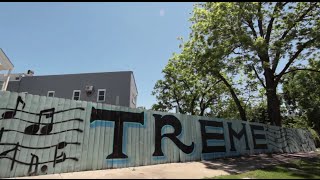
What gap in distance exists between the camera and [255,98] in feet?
102

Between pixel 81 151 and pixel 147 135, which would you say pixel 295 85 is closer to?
pixel 147 135

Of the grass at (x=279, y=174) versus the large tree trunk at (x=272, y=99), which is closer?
the grass at (x=279, y=174)

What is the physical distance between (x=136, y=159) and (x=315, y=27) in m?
17.2

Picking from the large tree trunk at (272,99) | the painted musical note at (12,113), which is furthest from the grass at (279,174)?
the large tree trunk at (272,99)

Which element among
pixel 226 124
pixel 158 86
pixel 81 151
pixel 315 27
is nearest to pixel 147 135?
pixel 81 151

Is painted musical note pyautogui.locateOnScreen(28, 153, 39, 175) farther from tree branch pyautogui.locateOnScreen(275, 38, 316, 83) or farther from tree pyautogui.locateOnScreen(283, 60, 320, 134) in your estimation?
tree pyautogui.locateOnScreen(283, 60, 320, 134)

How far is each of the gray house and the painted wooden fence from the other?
13.6 meters

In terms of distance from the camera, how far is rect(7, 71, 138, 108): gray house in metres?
26.0

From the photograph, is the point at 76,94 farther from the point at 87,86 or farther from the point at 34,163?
the point at 34,163

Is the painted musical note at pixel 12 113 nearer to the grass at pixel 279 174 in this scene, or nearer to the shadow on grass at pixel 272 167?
the grass at pixel 279 174

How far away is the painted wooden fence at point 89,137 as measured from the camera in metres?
7.79

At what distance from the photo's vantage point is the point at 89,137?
9.17m

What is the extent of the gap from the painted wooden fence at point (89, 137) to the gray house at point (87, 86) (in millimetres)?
13600

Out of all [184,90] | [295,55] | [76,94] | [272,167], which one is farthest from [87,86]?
[272,167]
